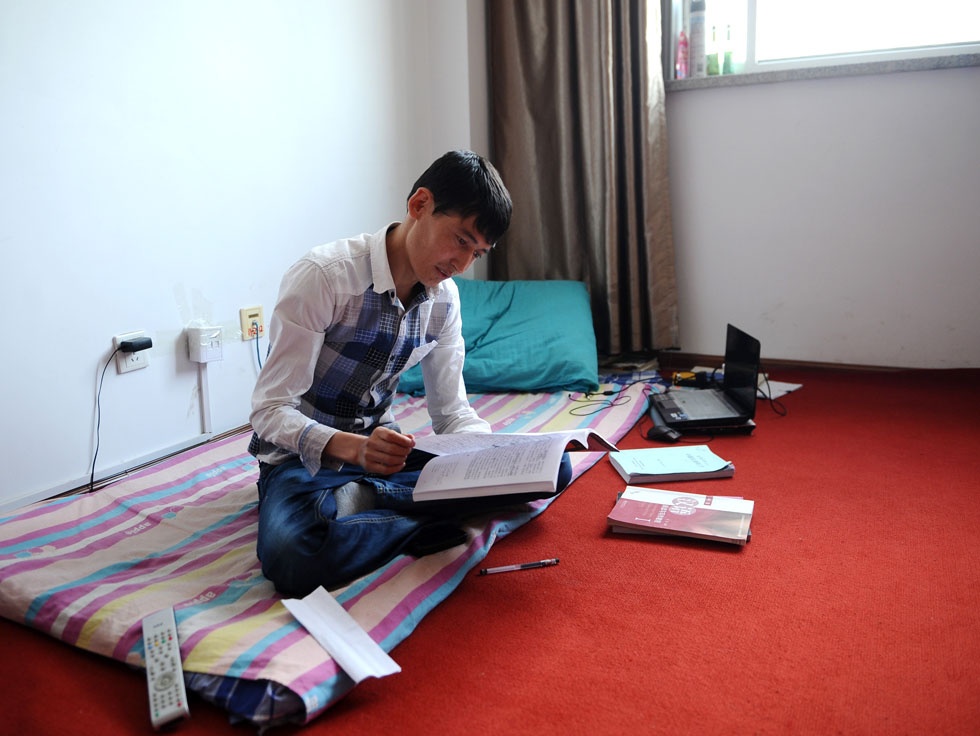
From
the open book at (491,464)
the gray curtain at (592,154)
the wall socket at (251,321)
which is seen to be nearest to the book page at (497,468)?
the open book at (491,464)

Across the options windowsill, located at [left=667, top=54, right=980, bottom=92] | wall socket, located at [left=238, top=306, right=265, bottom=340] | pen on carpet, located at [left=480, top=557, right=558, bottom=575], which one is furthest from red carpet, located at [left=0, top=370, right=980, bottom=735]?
windowsill, located at [left=667, top=54, right=980, bottom=92]

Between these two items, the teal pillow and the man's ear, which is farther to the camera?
the teal pillow

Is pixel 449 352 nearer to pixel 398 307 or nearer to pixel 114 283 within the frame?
pixel 398 307

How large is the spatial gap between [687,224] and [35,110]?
2.10 m

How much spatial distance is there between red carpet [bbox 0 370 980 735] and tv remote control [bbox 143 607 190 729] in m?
0.03

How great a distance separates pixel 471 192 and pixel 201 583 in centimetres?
78

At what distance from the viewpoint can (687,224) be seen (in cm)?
298

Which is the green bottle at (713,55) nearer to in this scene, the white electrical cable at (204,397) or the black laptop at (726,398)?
the black laptop at (726,398)

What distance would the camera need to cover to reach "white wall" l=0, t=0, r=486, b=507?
5.57 ft

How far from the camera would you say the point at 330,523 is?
1331 mm

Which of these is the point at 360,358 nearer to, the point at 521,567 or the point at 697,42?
the point at 521,567

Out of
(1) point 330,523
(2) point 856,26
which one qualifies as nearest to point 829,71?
(2) point 856,26

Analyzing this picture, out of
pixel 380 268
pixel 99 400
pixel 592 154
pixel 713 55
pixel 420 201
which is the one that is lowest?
pixel 99 400

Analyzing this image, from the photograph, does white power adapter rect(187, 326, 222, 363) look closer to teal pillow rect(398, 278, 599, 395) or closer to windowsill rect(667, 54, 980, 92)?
teal pillow rect(398, 278, 599, 395)
